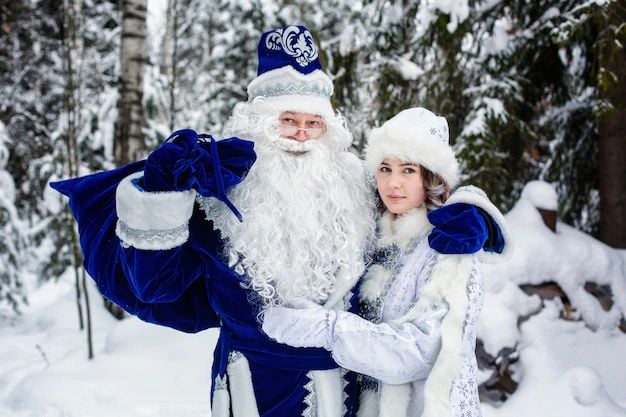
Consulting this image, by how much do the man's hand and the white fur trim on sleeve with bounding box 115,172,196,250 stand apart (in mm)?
483

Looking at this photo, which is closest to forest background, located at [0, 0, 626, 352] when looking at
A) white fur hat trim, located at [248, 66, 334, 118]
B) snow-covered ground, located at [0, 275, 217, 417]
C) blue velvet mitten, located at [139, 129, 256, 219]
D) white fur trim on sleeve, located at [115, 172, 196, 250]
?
snow-covered ground, located at [0, 275, 217, 417]

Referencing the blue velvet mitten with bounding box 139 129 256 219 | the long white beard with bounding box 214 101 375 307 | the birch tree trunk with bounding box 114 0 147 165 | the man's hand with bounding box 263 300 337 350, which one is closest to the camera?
the blue velvet mitten with bounding box 139 129 256 219

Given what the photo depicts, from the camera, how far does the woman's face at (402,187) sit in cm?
226

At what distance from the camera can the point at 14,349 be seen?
633 cm

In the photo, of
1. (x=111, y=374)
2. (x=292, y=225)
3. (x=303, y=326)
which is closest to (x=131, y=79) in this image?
(x=111, y=374)

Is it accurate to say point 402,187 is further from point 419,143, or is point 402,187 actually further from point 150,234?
point 150,234

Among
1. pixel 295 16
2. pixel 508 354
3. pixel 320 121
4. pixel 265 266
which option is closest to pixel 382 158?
pixel 320 121

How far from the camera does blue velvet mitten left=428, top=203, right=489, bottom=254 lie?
2059 mm

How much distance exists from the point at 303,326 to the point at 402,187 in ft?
2.22

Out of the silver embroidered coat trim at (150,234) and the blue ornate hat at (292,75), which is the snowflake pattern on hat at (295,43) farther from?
the silver embroidered coat trim at (150,234)

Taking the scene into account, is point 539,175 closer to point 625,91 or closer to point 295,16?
point 625,91

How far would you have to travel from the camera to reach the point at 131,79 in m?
5.69

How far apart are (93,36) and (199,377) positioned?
7981mm

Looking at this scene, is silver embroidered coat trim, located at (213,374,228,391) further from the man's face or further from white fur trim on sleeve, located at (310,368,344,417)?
the man's face
